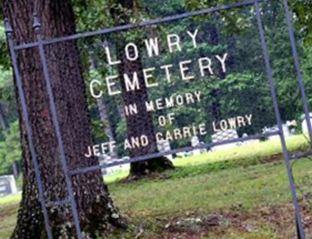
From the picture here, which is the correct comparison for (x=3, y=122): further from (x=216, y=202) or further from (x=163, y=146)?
Result: (x=163, y=146)

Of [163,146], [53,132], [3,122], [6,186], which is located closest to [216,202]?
[53,132]

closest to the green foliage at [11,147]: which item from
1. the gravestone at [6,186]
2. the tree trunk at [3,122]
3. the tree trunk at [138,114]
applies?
the tree trunk at [3,122]

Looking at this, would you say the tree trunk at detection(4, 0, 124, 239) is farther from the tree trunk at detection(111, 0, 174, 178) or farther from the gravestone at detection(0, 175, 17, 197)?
the gravestone at detection(0, 175, 17, 197)

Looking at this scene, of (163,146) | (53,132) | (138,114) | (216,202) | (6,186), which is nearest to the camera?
(163,146)

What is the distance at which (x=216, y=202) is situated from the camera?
Answer: 359 inches

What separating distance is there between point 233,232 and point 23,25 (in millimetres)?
2880

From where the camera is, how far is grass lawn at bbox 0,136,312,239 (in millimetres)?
7086

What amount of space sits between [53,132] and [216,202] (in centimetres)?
316

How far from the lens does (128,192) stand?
12289 mm

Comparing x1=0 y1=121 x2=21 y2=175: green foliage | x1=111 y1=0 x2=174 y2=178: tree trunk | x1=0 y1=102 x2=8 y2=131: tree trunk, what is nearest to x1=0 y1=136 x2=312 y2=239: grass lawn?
x1=111 y1=0 x2=174 y2=178: tree trunk

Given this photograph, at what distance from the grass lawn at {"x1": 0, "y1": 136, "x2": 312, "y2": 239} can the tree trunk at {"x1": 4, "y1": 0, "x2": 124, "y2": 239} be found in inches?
17.7

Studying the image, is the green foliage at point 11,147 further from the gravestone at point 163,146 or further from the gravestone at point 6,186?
the gravestone at point 163,146

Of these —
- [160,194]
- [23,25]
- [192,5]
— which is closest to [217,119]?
[23,25]

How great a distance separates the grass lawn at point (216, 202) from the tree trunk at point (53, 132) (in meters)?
0.45
